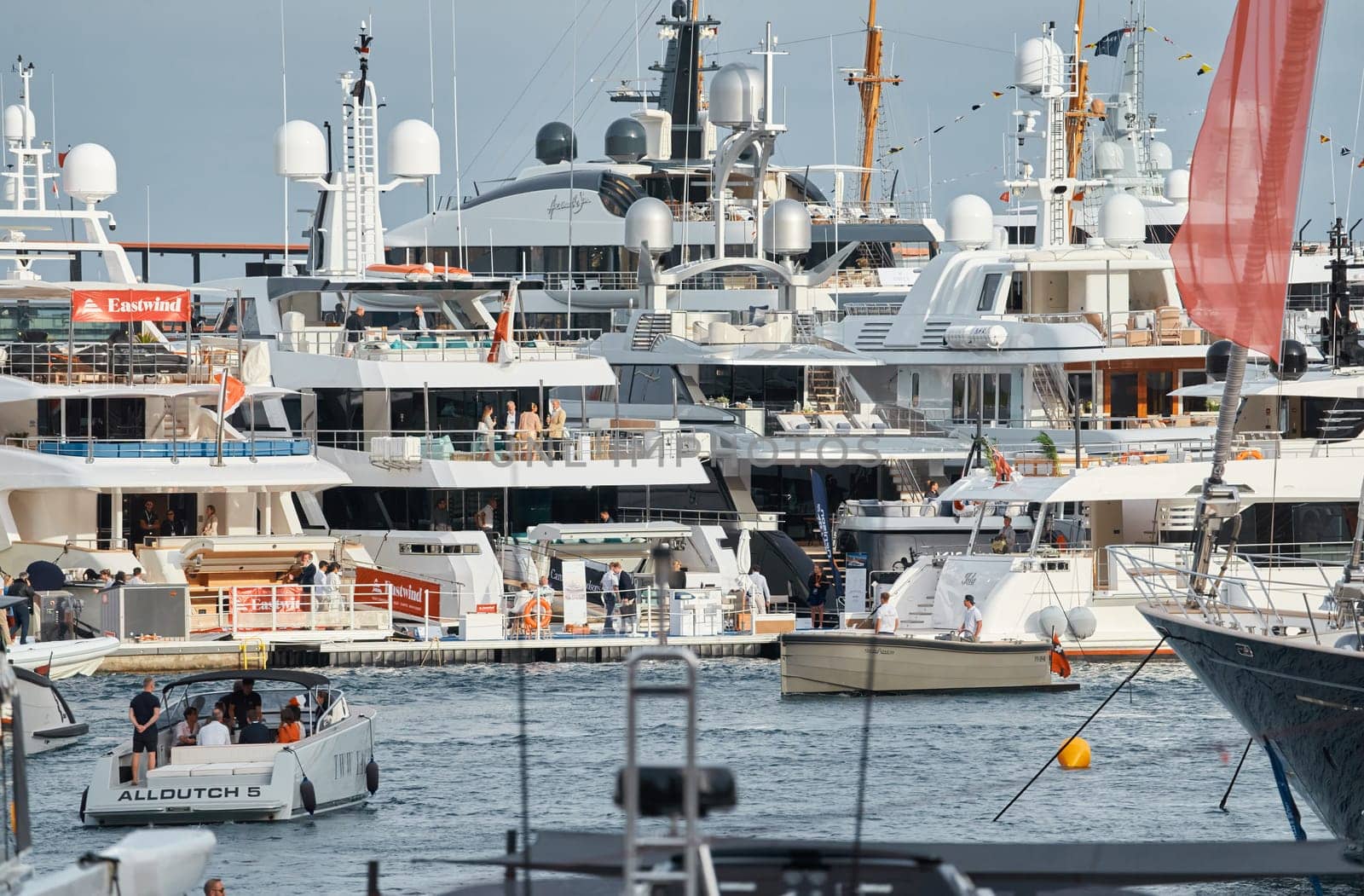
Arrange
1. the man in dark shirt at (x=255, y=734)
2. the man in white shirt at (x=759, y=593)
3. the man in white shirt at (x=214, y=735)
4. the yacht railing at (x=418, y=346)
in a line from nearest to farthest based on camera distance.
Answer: the man in white shirt at (x=214, y=735) → the man in dark shirt at (x=255, y=734) → the man in white shirt at (x=759, y=593) → the yacht railing at (x=418, y=346)

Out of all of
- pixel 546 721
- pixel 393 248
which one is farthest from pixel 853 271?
pixel 546 721

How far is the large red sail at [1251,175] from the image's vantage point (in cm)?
1802

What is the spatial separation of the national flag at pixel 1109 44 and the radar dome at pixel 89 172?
122 feet

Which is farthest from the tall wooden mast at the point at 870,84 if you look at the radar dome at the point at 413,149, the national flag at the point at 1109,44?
the radar dome at the point at 413,149

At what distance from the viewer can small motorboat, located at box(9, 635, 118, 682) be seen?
26.6 meters

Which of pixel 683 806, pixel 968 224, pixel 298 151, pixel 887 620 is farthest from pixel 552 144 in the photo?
pixel 683 806

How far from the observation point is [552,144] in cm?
6372

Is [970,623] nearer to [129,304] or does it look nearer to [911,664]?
[911,664]

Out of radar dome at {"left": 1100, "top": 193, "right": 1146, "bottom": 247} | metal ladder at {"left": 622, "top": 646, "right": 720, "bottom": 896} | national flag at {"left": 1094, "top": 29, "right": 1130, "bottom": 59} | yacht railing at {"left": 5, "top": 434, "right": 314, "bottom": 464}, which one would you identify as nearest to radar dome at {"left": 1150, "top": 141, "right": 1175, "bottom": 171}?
national flag at {"left": 1094, "top": 29, "right": 1130, "bottom": 59}

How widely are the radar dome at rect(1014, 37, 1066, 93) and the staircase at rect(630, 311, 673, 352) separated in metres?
9.04

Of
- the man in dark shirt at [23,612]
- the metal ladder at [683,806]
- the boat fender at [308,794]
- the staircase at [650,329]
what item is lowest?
the boat fender at [308,794]

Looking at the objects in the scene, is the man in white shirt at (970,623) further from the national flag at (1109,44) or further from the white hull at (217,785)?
the national flag at (1109,44)

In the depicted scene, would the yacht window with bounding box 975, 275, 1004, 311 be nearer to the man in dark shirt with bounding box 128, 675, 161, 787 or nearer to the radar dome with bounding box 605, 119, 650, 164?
the radar dome with bounding box 605, 119, 650, 164

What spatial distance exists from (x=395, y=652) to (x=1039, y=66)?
1949cm
